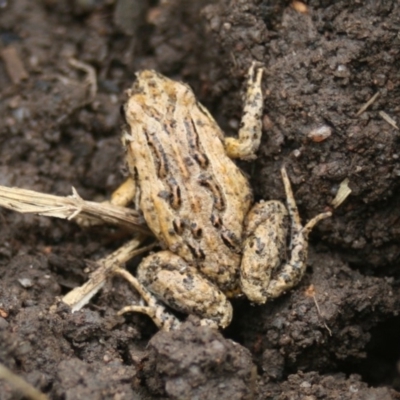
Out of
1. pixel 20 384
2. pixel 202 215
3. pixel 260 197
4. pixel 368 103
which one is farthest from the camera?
pixel 260 197

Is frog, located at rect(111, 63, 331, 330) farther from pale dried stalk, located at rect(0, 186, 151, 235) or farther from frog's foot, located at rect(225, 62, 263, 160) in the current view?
pale dried stalk, located at rect(0, 186, 151, 235)

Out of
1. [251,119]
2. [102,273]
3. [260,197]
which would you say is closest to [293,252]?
[260,197]

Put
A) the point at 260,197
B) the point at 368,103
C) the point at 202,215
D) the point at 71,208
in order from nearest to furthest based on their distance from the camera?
the point at 368,103 → the point at 202,215 → the point at 71,208 → the point at 260,197

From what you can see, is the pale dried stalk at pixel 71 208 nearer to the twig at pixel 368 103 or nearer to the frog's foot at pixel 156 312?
the frog's foot at pixel 156 312

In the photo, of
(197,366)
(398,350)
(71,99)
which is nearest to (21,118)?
(71,99)

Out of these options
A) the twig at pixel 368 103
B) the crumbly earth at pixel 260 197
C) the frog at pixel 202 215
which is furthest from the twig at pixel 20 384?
the twig at pixel 368 103

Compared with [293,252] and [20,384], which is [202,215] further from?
[20,384]

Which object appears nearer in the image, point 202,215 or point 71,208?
point 202,215
